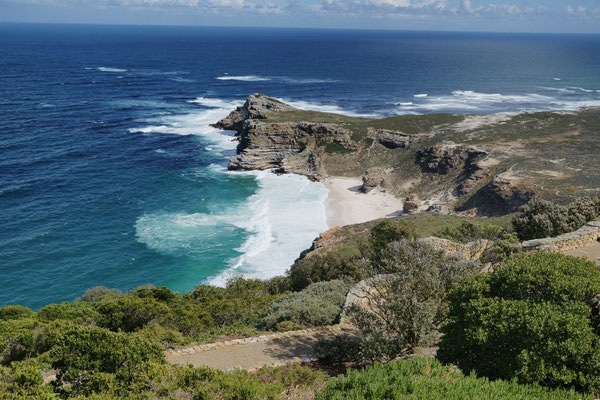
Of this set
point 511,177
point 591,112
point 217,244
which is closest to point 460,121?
point 591,112

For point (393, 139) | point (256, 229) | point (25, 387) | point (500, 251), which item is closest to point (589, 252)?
point (500, 251)

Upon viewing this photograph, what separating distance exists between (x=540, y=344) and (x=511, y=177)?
37183 millimetres

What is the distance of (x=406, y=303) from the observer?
11.5m

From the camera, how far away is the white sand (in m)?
44.7

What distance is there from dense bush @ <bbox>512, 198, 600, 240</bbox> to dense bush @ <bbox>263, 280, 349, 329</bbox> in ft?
35.5

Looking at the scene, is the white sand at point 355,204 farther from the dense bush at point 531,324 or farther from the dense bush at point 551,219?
the dense bush at point 531,324

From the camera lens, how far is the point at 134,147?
→ 62938mm

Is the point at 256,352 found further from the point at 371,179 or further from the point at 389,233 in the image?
the point at 371,179

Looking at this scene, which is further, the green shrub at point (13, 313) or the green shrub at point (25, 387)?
the green shrub at point (13, 313)

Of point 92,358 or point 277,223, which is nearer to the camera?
point 92,358

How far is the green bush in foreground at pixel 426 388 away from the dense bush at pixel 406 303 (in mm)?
2465

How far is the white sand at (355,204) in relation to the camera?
44.7 m

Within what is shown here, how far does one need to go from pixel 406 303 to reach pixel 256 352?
17.2 feet

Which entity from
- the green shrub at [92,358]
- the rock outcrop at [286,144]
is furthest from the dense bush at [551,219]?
the rock outcrop at [286,144]
